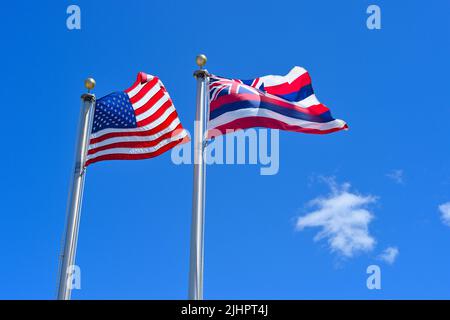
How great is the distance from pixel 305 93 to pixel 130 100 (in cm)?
567

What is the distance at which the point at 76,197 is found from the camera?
17875mm

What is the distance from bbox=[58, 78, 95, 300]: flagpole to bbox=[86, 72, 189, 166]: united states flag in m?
0.29

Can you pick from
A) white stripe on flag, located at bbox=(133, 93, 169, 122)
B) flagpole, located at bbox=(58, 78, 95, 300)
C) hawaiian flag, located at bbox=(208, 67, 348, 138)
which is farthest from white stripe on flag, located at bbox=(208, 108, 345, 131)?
flagpole, located at bbox=(58, 78, 95, 300)

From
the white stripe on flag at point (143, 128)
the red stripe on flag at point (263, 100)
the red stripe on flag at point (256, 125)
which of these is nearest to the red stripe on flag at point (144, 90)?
the white stripe on flag at point (143, 128)

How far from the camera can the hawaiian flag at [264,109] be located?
1820 cm

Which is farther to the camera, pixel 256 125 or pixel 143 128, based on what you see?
pixel 143 128

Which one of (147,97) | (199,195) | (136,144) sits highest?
(147,97)

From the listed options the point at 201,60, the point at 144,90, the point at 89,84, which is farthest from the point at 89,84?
the point at 201,60

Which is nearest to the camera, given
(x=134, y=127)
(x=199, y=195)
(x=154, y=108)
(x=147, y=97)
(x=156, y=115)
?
(x=199, y=195)

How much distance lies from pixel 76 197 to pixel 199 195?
3920 mm

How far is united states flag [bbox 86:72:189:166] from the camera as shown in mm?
18594

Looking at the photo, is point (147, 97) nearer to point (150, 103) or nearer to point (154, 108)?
point (150, 103)
